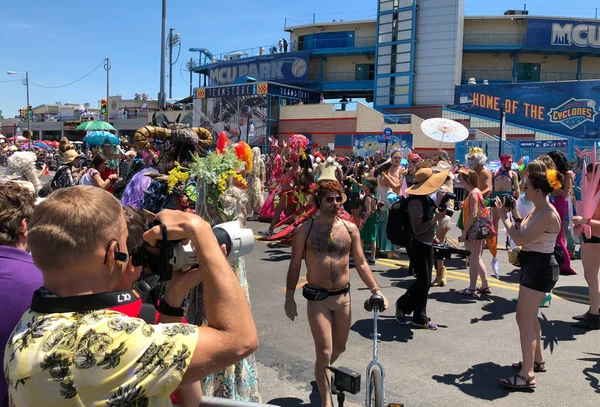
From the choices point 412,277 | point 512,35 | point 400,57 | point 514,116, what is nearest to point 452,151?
point 514,116

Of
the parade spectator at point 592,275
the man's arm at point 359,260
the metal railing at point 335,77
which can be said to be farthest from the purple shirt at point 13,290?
the metal railing at point 335,77

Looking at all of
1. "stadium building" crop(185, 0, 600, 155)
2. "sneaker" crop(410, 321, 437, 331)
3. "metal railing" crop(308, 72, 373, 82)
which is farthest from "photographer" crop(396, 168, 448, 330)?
"metal railing" crop(308, 72, 373, 82)

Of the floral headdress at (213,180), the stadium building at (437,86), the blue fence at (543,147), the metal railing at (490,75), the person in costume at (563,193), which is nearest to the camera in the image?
the floral headdress at (213,180)

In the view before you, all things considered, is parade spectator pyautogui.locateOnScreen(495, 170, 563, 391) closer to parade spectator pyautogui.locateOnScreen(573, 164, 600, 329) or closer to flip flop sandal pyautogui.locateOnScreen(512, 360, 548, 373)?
flip flop sandal pyautogui.locateOnScreen(512, 360, 548, 373)

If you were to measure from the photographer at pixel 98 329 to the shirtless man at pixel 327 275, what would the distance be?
236 cm

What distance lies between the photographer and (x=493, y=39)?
3400 cm

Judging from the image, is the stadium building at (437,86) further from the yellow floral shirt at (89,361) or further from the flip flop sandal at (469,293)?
the yellow floral shirt at (89,361)

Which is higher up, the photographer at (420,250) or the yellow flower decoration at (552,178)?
the yellow flower decoration at (552,178)

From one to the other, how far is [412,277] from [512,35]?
32.1 meters

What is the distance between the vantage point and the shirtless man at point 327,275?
3.65 metres

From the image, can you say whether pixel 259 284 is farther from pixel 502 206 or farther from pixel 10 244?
pixel 10 244

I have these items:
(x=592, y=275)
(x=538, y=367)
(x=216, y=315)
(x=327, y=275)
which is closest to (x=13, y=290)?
(x=216, y=315)

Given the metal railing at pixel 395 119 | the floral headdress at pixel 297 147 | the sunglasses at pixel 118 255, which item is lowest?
the sunglasses at pixel 118 255

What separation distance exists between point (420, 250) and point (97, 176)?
4599 mm
